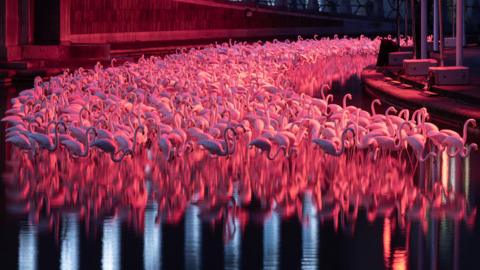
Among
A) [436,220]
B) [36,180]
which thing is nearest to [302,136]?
[36,180]

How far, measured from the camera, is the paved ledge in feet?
62.8

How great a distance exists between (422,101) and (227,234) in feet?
41.1

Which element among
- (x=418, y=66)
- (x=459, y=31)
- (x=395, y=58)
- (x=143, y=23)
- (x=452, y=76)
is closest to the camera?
(x=459, y=31)

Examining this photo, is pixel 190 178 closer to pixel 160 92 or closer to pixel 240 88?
pixel 160 92

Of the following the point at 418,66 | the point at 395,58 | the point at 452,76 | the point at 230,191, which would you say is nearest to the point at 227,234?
the point at 230,191

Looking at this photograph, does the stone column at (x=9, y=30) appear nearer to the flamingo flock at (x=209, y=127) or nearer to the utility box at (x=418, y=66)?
the utility box at (x=418, y=66)

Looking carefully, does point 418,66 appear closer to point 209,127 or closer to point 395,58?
point 395,58

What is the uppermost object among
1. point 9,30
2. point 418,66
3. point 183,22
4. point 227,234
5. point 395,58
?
point 183,22

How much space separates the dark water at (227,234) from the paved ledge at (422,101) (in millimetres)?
6746

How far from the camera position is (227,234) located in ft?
32.4

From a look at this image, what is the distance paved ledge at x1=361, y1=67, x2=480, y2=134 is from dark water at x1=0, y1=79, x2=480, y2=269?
6.75m

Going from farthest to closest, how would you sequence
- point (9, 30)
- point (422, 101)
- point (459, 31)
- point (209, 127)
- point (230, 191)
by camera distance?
point (9, 30), point (459, 31), point (422, 101), point (209, 127), point (230, 191)

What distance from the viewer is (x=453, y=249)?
9.22 metres

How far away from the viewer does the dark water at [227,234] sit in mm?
8797
